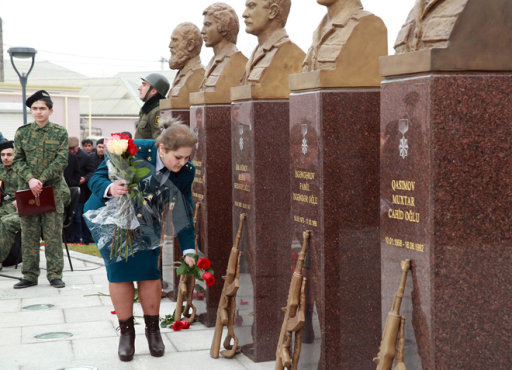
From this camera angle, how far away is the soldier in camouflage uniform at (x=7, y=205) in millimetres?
9250

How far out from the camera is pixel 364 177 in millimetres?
4387

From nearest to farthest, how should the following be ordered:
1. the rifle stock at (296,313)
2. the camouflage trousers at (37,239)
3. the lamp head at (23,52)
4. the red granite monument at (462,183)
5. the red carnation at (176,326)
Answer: the red granite monument at (462,183), the rifle stock at (296,313), the red carnation at (176,326), the camouflage trousers at (37,239), the lamp head at (23,52)

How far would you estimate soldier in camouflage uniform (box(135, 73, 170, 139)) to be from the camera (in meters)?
8.01

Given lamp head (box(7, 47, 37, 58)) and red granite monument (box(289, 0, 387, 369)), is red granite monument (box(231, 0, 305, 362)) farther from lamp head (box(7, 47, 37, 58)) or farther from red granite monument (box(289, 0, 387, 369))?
lamp head (box(7, 47, 37, 58))

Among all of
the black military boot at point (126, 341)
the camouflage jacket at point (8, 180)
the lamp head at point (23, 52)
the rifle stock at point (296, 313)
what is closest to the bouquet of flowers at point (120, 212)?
the black military boot at point (126, 341)

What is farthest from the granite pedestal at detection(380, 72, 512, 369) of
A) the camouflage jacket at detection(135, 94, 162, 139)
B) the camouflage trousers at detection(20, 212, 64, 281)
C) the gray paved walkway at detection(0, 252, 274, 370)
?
the camouflage trousers at detection(20, 212, 64, 281)

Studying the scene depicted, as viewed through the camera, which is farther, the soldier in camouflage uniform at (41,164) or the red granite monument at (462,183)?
the soldier in camouflage uniform at (41,164)

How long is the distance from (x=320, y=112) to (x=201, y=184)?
246 centimetres

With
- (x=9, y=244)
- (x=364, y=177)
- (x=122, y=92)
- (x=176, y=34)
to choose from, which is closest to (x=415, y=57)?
(x=364, y=177)

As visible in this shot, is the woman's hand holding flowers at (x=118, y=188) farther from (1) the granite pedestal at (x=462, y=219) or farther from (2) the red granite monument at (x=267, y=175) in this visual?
(1) the granite pedestal at (x=462, y=219)

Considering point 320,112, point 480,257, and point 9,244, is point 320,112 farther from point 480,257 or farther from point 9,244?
point 9,244

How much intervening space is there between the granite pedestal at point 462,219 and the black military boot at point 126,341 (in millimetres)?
2652

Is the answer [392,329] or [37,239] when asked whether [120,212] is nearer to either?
[392,329]

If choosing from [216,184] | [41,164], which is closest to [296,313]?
[216,184]
